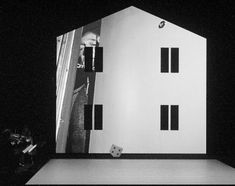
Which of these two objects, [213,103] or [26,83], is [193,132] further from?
[26,83]

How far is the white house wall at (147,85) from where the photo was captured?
473cm

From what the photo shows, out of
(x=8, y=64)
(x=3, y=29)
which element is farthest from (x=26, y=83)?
(x=3, y=29)

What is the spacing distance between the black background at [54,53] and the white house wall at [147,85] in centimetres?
11

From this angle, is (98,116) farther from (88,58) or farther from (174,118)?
(174,118)

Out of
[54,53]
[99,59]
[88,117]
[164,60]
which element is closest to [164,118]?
[164,60]

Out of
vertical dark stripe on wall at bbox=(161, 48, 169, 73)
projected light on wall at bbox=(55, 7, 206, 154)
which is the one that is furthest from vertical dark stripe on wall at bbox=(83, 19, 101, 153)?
vertical dark stripe on wall at bbox=(161, 48, 169, 73)

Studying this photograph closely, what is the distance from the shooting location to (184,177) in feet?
11.3

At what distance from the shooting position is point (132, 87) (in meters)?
4.75

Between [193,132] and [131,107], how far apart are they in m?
0.74

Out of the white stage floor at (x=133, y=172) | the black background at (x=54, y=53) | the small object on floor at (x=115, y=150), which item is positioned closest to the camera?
the white stage floor at (x=133, y=172)

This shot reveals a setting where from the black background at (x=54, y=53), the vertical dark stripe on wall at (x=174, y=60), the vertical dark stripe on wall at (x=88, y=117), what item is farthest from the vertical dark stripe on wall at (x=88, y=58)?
the vertical dark stripe on wall at (x=174, y=60)

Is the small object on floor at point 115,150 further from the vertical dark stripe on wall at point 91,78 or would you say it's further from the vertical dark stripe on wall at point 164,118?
the vertical dark stripe on wall at point 164,118

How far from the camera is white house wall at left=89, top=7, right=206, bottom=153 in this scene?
473 cm

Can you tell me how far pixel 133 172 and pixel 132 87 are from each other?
1.26m
